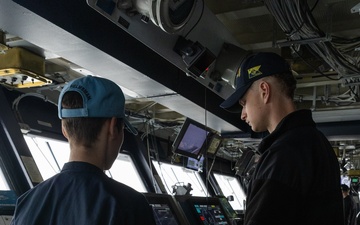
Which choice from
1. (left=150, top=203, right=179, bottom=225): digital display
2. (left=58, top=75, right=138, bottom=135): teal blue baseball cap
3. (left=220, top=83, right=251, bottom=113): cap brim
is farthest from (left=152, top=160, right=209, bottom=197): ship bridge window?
(left=58, top=75, right=138, bottom=135): teal blue baseball cap

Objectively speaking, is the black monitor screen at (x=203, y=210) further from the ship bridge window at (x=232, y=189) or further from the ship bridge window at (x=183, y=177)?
the ship bridge window at (x=232, y=189)

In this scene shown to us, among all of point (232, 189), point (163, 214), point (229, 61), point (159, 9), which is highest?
point (159, 9)

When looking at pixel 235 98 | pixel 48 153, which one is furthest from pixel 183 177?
pixel 235 98

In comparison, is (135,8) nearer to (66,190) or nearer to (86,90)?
(86,90)

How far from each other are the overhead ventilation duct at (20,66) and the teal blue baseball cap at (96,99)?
1.69 m

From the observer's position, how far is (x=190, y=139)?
16.8 ft

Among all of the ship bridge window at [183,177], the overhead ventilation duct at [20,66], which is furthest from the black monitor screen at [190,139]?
the ship bridge window at [183,177]

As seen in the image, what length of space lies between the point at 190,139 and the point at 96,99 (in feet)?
12.3

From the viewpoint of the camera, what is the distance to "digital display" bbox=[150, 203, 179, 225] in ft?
11.4

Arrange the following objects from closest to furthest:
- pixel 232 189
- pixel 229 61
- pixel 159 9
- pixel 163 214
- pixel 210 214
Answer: pixel 159 9 → pixel 229 61 → pixel 163 214 → pixel 210 214 → pixel 232 189

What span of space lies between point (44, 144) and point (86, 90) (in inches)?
155

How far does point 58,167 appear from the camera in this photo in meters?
5.30

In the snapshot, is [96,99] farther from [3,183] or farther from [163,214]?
[3,183]

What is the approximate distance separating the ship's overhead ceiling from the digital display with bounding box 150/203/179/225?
958mm
